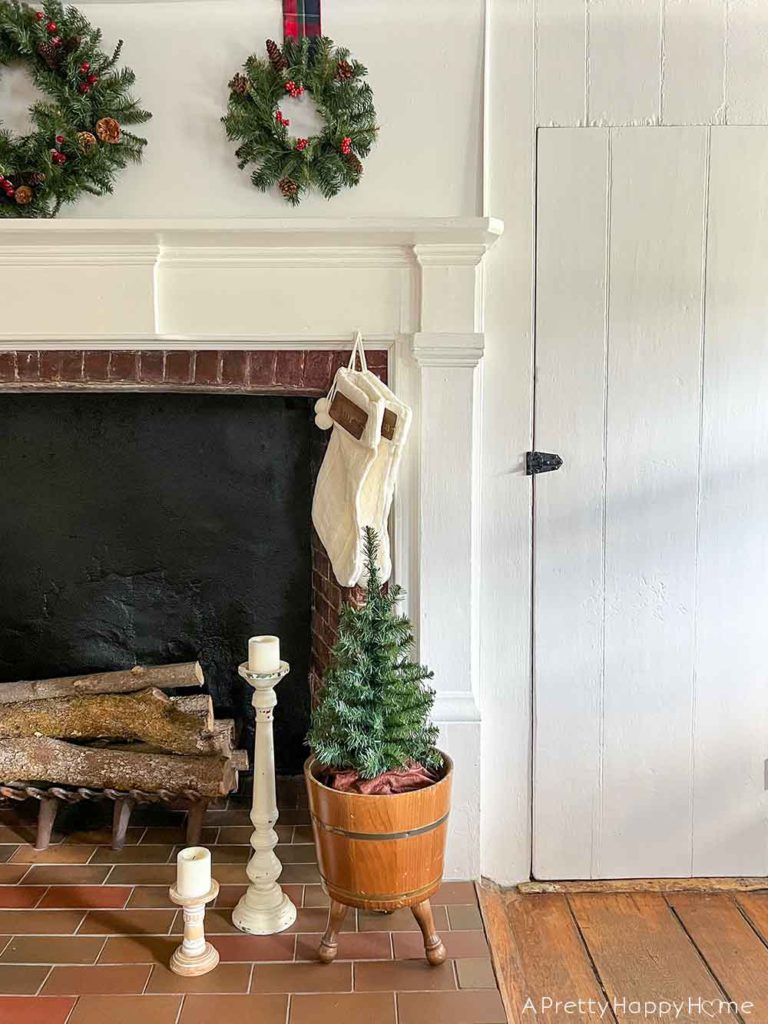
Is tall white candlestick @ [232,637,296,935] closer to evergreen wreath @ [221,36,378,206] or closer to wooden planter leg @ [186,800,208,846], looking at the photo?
wooden planter leg @ [186,800,208,846]

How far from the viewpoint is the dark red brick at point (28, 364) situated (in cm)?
240

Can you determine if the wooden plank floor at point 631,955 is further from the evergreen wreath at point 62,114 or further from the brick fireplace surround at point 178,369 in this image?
the evergreen wreath at point 62,114

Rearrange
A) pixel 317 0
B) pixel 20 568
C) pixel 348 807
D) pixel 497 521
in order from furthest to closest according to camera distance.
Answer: pixel 20 568
pixel 497 521
pixel 317 0
pixel 348 807

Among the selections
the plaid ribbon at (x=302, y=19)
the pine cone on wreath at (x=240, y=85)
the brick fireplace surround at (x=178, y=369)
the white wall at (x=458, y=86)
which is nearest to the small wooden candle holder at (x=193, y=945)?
the brick fireplace surround at (x=178, y=369)

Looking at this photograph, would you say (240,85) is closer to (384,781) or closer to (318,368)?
(318,368)

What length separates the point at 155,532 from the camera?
2.82 meters

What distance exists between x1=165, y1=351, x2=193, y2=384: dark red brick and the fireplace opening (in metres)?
0.36

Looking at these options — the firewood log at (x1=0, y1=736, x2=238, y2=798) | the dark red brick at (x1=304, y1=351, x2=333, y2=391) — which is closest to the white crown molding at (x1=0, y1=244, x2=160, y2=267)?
the dark red brick at (x1=304, y1=351, x2=333, y2=391)

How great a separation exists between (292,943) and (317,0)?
2.32m

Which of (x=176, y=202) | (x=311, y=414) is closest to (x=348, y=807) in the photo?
(x=311, y=414)

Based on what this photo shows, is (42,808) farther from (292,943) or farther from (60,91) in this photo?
(60,91)

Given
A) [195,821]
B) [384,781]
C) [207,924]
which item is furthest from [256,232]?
[207,924]

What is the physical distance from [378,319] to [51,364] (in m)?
0.88

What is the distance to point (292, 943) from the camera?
2127 mm
